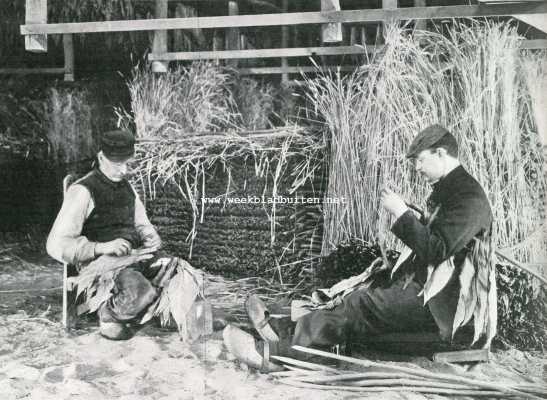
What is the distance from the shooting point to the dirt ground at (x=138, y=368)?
6.22ft

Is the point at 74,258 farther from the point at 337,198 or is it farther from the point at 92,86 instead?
the point at 92,86

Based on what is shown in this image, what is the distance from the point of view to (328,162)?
8.08 feet

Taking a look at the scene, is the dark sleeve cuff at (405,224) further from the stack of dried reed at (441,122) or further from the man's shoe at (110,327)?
the man's shoe at (110,327)

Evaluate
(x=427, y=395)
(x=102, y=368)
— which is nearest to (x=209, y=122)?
(x=102, y=368)

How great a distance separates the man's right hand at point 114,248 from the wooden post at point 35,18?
1.83m

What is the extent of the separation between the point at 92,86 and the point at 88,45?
105cm

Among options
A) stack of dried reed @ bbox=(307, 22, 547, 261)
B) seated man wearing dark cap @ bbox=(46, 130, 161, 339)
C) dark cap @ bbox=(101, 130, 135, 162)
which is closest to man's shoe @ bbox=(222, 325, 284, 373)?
seated man wearing dark cap @ bbox=(46, 130, 161, 339)

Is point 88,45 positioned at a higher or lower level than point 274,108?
higher

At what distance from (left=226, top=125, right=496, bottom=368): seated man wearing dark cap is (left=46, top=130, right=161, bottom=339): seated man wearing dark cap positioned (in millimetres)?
707

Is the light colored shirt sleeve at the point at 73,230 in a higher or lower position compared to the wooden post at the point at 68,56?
lower

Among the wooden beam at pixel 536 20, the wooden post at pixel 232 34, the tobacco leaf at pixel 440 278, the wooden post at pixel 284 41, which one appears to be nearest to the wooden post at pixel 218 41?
the wooden post at pixel 232 34

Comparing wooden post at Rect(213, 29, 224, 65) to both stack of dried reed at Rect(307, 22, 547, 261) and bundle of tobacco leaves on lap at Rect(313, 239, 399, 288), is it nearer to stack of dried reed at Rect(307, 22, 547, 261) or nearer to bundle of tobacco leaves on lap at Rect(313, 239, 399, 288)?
stack of dried reed at Rect(307, 22, 547, 261)

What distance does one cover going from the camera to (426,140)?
2.14 m

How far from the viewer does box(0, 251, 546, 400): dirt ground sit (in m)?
1.90
